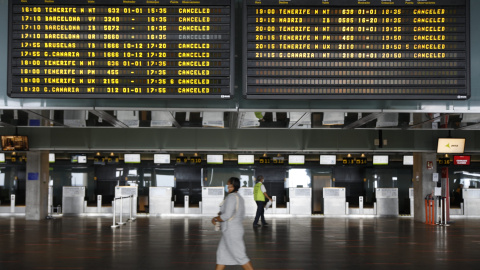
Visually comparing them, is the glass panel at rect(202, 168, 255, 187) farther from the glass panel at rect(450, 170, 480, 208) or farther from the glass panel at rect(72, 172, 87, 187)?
the glass panel at rect(450, 170, 480, 208)

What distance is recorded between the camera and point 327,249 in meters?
12.3

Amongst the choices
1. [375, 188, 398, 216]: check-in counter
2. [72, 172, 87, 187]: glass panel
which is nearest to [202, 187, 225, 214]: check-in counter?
[72, 172, 87, 187]: glass panel

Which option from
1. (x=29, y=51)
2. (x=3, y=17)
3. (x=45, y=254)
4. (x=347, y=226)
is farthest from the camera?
(x=347, y=226)

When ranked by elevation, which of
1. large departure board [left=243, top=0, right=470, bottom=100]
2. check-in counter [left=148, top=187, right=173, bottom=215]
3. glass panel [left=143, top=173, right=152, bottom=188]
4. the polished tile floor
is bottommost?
the polished tile floor

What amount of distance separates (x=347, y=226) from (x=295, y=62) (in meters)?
12.4

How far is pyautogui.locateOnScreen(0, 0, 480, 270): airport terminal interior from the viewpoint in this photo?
24.4ft

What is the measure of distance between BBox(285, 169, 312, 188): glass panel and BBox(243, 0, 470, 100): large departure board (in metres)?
18.3

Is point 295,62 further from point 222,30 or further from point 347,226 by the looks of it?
point 347,226

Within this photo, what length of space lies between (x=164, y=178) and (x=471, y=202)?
47.4 ft

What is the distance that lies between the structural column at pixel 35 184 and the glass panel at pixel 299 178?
11.2m

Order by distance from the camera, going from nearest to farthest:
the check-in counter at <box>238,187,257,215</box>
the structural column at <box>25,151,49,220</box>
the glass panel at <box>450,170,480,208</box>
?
the structural column at <box>25,151,49,220</box>
the check-in counter at <box>238,187,257,215</box>
the glass panel at <box>450,170,480,208</box>

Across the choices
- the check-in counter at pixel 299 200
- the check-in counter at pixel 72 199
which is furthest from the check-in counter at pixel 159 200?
the check-in counter at pixel 299 200

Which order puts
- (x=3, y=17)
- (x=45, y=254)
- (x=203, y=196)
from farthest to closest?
1. (x=203, y=196)
2. (x=45, y=254)
3. (x=3, y=17)

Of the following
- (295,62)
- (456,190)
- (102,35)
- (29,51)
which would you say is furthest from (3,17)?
(456,190)
